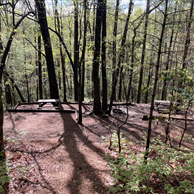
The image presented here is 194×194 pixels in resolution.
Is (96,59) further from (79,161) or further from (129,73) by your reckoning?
(79,161)

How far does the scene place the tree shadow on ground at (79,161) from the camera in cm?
311

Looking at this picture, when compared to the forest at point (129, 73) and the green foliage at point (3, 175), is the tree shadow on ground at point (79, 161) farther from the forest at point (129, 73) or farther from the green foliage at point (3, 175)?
the green foliage at point (3, 175)

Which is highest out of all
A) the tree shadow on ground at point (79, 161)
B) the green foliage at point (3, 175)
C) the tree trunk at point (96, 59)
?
the tree trunk at point (96, 59)

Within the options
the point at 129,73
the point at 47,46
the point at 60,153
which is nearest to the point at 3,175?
the point at 60,153

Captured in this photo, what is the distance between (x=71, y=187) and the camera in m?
3.04

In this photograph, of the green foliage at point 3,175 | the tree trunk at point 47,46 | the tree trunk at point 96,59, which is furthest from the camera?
the tree trunk at point 47,46

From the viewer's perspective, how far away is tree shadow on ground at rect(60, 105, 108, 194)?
311 centimetres

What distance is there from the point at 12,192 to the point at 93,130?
413cm

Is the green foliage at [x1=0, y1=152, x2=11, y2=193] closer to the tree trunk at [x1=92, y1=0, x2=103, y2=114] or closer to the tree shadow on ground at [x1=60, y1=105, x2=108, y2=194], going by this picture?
the tree shadow on ground at [x1=60, y1=105, x2=108, y2=194]

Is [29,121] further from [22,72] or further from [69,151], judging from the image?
[22,72]

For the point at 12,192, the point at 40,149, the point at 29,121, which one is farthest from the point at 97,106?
the point at 12,192

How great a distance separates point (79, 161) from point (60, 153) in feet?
2.42

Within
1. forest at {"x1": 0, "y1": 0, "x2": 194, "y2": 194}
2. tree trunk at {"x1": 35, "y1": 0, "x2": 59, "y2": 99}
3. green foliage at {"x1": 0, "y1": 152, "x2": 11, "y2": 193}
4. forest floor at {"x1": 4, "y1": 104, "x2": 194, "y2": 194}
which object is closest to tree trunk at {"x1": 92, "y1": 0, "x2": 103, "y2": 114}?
forest at {"x1": 0, "y1": 0, "x2": 194, "y2": 194}

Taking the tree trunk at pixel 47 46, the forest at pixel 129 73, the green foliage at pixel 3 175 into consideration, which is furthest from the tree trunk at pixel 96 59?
the green foliage at pixel 3 175
